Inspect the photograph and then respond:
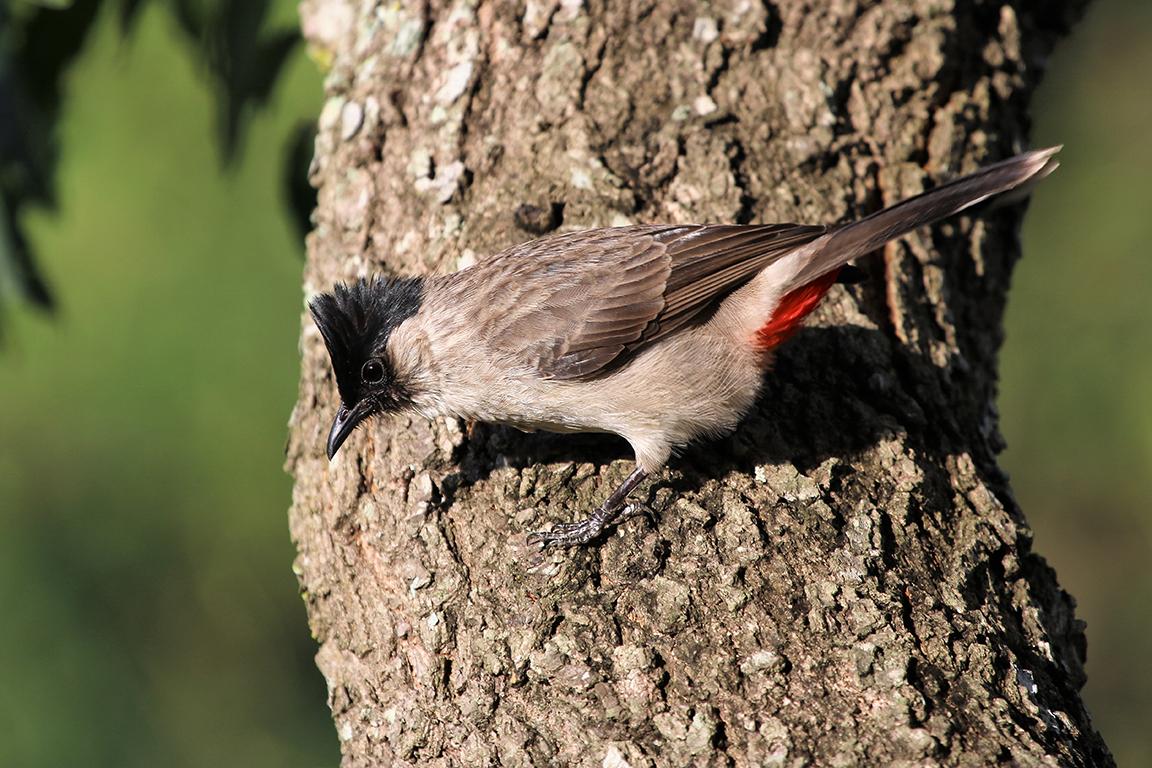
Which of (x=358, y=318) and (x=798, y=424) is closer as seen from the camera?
(x=798, y=424)

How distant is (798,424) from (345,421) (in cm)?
144

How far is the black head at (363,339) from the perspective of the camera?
356cm

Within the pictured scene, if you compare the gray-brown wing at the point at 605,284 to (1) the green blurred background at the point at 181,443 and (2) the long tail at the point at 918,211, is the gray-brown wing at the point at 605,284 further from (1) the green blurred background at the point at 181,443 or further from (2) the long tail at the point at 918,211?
(1) the green blurred background at the point at 181,443

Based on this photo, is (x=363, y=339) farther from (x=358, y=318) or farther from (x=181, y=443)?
(x=181, y=443)

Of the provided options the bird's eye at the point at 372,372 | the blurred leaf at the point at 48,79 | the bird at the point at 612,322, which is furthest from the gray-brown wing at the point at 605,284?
the blurred leaf at the point at 48,79

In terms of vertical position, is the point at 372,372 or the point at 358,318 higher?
the point at 358,318

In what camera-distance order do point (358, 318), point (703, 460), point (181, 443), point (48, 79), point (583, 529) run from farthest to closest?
point (181, 443) < point (48, 79) < point (358, 318) < point (703, 460) < point (583, 529)

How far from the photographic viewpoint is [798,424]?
137 inches

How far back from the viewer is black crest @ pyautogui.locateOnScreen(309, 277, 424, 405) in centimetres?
357

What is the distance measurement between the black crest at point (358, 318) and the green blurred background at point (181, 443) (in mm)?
3212

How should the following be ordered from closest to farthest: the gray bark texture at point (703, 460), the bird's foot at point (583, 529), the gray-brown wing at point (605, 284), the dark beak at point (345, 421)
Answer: the gray bark texture at point (703, 460), the bird's foot at point (583, 529), the dark beak at point (345, 421), the gray-brown wing at point (605, 284)

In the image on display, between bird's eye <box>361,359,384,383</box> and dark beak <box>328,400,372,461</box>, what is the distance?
90mm

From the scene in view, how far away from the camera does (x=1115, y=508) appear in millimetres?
7684

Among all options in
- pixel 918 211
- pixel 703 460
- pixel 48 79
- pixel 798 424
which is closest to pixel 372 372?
pixel 703 460
